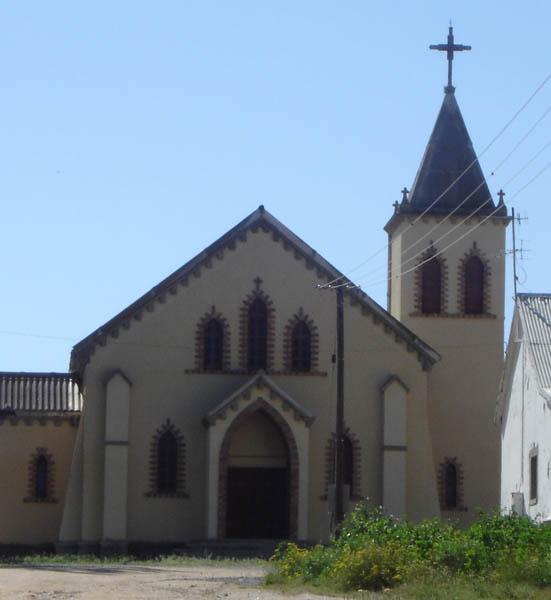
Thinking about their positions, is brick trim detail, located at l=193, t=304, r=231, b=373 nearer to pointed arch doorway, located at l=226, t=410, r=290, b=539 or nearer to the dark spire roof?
pointed arch doorway, located at l=226, t=410, r=290, b=539

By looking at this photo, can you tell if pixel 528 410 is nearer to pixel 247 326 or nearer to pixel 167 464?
pixel 247 326

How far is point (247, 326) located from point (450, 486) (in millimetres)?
8603

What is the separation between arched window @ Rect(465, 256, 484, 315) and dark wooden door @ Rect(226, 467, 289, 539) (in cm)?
905

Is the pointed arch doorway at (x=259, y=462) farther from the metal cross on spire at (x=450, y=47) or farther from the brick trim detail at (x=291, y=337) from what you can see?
the metal cross on spire at (x=450, y=47)

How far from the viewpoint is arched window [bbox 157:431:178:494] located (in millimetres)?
46281

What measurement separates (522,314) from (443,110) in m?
14.7

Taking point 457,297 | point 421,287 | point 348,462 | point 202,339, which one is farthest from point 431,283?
point 202,339

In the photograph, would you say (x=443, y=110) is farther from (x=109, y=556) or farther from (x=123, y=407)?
(x=109, y=556)

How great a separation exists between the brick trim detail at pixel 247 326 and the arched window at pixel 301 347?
70 centimetres

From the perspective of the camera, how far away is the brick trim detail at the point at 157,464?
4603 cm

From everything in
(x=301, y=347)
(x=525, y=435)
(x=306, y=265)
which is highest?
(x=306, y=265)

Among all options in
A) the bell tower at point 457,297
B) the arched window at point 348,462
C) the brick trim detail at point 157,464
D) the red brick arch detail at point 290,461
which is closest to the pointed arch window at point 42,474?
the brick trim detail at point 157,464

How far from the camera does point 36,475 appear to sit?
163 feet

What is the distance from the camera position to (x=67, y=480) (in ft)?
162
